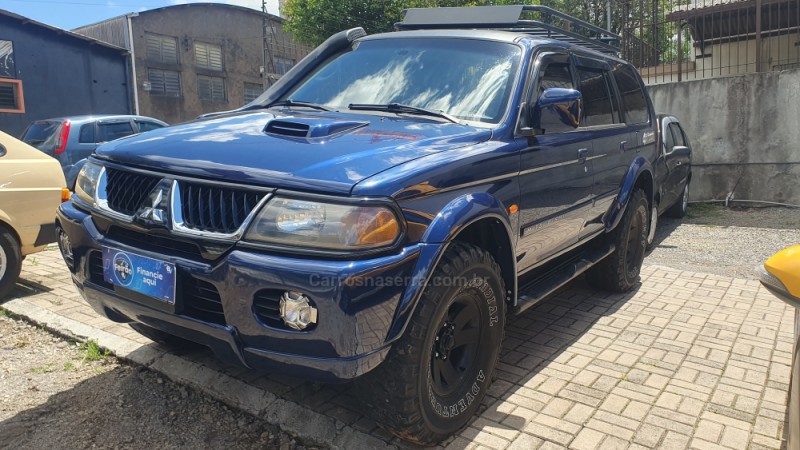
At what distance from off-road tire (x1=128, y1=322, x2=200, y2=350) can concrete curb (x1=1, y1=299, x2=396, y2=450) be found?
0.07 meters

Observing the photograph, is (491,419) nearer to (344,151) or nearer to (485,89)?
(344,151)

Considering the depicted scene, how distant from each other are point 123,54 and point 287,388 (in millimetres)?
21644

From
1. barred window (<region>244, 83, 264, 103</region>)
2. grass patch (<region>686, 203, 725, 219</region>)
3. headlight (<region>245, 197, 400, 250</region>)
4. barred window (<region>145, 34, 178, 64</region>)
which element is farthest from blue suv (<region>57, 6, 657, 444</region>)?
barred window (<region>244, 83, 264, 103</region>)

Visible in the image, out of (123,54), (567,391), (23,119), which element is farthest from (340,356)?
(123,54)

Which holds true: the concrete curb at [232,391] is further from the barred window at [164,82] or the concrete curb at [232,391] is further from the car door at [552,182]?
the barred window at [164,82]

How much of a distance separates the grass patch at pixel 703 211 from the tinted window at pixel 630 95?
4580 mm

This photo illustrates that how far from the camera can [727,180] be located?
9.84 meters

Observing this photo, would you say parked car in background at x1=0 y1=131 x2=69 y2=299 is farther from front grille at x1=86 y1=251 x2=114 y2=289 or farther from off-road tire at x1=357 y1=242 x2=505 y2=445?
off-road tire at x1=357 y1=242 x2=505 y2=445

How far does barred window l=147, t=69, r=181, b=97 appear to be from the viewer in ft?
74.8

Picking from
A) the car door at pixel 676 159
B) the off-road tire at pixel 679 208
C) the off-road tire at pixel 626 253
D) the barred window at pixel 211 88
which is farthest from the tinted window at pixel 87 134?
the barred window at pixel 211 88

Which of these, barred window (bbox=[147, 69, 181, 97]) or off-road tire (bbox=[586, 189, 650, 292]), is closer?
off-road tire (bbox=[586, 189, 650, 292])

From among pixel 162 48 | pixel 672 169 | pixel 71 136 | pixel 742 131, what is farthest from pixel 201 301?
pixel 162 48

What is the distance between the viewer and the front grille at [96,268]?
8.79 ft

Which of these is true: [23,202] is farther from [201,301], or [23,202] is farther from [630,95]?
[630,95]
